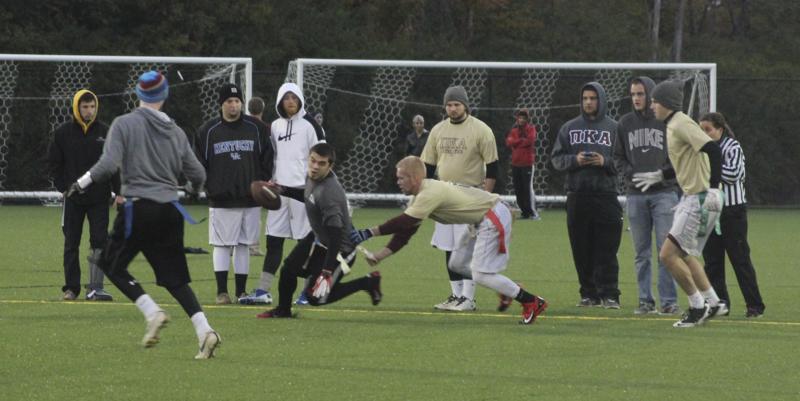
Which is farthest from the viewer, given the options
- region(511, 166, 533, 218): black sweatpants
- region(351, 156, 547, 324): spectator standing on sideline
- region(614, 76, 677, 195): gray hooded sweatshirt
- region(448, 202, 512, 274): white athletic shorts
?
region(511, 166, 533, 218): black sweatpants

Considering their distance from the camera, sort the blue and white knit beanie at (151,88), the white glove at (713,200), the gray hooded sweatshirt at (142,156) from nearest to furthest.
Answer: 1. the gray hooded sweatshirt at (142,156)
2. the blue and white knit beanie at (151,88)
3. the white glove at (713,200)

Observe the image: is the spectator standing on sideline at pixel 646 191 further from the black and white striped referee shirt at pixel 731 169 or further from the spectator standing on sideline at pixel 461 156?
the spectator standing on sideline at pixel 461 156

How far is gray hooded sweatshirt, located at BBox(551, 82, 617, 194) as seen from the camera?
14.1 metres

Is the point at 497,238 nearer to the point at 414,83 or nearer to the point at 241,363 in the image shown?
the point at 241,363

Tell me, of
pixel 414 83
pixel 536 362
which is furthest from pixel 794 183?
pixel 536 362

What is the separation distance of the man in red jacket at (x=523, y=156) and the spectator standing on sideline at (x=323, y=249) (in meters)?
15.8

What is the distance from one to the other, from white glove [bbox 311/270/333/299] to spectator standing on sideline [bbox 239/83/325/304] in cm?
230

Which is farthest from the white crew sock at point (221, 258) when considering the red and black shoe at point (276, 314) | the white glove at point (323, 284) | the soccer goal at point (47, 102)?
the soccer goal at point (47, 102)

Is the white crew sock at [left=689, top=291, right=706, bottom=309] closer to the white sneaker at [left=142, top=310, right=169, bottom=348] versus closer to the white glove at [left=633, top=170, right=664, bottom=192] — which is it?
the white glove at [left=633, top=170, right=664, bottom=192]

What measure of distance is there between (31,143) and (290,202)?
66.7 ft

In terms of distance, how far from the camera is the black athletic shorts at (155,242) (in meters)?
10.3

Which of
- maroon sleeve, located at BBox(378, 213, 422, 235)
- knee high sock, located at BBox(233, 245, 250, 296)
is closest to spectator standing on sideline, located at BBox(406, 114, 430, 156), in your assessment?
knee high sock, located at BBox(233, 245, 250, 296)

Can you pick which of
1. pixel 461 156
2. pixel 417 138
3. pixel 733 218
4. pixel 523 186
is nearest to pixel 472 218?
pixel 461 156

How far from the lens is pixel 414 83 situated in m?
35.9
